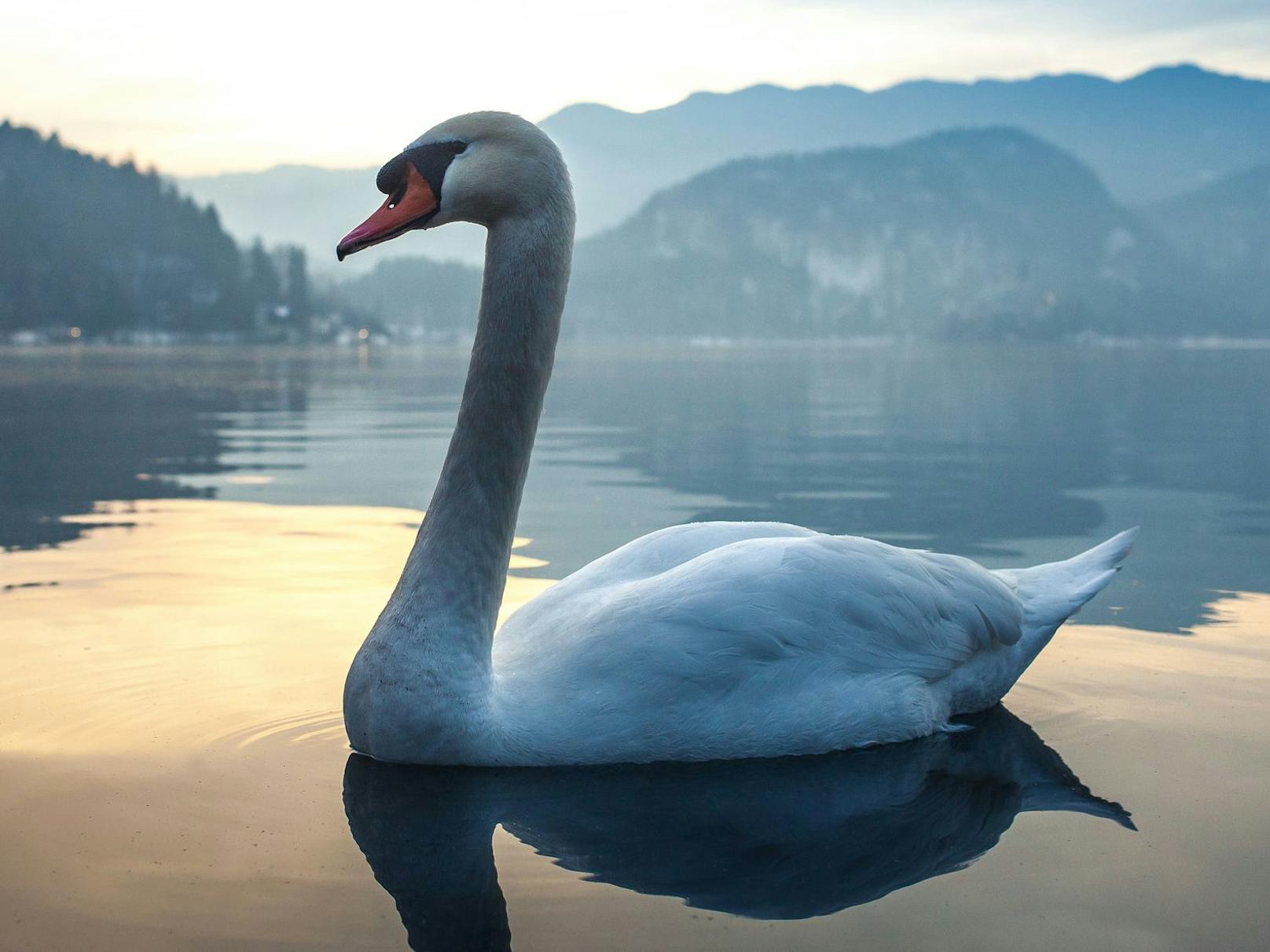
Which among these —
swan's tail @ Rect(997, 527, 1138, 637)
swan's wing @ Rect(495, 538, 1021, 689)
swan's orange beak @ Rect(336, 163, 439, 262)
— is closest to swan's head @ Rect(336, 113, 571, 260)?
swan's orange beak @ Rect(336, 163, 439, 262)

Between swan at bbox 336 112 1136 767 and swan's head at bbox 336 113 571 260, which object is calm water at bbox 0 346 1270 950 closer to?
swan at bbox 336 112 1136 767

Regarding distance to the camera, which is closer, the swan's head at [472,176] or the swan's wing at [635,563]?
the swan's head at [472,176]

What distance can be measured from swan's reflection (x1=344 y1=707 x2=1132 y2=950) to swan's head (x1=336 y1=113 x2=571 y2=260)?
188cm

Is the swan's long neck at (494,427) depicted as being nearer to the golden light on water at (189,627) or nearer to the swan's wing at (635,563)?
the swan's wing at (635,563)

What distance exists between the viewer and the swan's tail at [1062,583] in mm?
5949

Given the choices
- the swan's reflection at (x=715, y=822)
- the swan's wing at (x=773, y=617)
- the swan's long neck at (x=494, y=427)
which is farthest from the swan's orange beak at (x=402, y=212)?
the swan's reflection at (x=715, y=822)

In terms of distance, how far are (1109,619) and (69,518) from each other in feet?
26.0

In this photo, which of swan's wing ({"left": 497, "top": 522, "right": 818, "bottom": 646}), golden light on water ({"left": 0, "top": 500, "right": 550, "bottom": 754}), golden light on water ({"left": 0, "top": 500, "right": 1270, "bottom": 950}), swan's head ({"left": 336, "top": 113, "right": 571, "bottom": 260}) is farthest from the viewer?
swan's wing ({"left": 497, "top": 522, "right": 818, "bottom": 646})

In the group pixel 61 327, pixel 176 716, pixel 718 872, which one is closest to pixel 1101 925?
pixel 718 872

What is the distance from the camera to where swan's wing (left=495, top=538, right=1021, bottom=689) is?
16.1 ft

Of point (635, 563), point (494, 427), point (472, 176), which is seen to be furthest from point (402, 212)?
point (635, 563)

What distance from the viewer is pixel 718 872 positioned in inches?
161

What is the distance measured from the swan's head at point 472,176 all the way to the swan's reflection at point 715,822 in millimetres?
1884

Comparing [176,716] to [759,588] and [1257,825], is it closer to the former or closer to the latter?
[759,588]
